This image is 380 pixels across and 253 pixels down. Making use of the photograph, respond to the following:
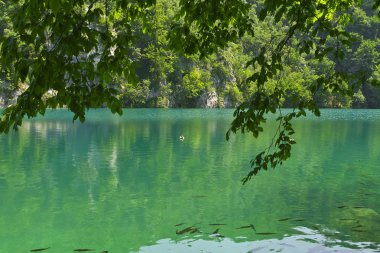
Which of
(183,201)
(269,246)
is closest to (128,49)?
(269,246)

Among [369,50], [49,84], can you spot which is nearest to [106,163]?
[49,84]

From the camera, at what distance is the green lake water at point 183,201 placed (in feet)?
36.9

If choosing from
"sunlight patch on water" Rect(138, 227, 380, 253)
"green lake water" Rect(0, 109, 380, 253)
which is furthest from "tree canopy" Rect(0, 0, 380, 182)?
"green lake water" Rect(0, 109, 380, 253)

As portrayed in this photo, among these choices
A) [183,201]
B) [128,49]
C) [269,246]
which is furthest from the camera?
[183,201]

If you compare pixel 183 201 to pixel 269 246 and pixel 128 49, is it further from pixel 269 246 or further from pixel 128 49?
pixel 128 49

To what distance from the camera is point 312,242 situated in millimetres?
10992

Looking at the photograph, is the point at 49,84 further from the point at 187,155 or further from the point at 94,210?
the point at 187,155

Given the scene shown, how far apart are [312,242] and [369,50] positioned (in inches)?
5833

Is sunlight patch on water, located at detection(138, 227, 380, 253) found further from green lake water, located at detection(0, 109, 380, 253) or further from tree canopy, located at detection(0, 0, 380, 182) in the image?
tree canopy, located at detection(0, 0, 380, 182)

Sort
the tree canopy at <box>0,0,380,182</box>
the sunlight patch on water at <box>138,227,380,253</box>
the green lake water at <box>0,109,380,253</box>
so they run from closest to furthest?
the tree canopy at <box>0,0,380,182</box> → the sunlight patch on water at <box>138,227,380,253</box> → the green lake water at <box>0,109,380,253</box>

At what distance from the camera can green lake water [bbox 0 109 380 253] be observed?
36.9ft

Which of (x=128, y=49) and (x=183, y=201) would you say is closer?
(x=128, y=49)

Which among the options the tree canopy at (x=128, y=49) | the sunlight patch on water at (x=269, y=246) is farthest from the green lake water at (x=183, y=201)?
the tree canopy at (x=128, y=49)

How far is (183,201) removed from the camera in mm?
15750
